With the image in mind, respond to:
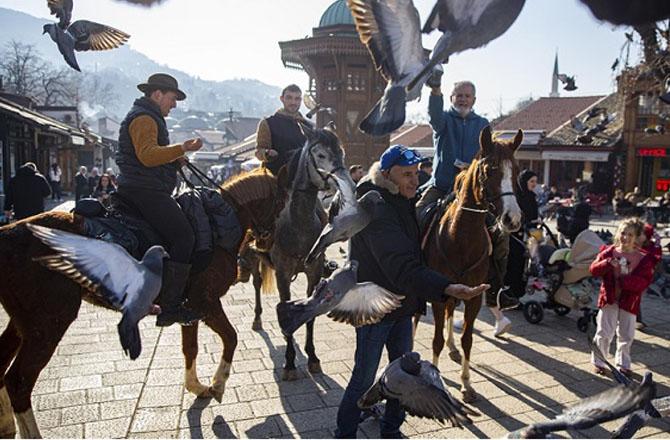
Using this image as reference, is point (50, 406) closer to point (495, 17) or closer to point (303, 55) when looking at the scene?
point (303, 55)

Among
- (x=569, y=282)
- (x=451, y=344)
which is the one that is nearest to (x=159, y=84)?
(x=451, y=344)

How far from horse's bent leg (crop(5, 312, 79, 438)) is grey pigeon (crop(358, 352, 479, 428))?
240 centimetres

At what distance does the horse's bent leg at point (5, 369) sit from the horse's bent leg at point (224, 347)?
1.43 metres

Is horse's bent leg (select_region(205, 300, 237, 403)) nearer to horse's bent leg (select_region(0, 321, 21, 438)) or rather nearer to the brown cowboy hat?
horse's bent leg (select_region(0, 321, 21, 438))

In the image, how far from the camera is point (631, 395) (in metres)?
1.83

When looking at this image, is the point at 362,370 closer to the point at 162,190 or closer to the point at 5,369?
the point at 162,190

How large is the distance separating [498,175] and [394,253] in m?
1.50

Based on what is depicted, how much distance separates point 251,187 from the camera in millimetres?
4555

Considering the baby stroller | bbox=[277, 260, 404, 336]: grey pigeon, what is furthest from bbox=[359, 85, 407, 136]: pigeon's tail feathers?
the baby stroller

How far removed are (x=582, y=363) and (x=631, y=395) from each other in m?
3.95

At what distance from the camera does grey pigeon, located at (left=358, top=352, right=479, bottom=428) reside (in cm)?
203

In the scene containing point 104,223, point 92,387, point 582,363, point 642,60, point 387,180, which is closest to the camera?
point 642,60

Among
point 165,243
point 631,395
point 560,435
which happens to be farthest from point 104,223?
point 560,435

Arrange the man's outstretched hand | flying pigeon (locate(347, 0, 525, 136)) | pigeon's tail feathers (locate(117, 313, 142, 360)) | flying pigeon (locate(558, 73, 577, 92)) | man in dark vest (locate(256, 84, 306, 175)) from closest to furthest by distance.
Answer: flying pigeon (locate(347, 0, 525, 136))
flying pigeon (locate(558, 73, 577, 92))
pigeon's tail feathers (locate(117, 313, 142, 360))
the man's outstretched hand
man in dark vest (locate(256, 84, 306, 175))
